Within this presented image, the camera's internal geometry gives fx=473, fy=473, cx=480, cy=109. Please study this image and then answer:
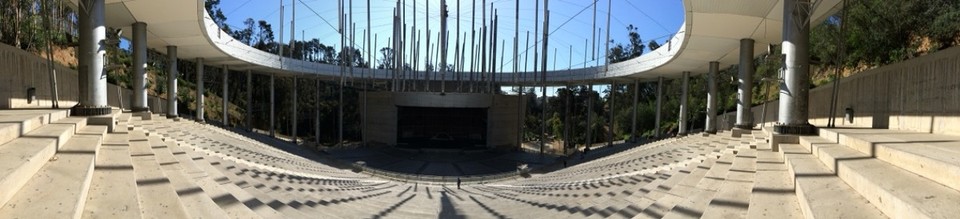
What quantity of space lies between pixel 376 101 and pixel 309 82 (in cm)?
1570

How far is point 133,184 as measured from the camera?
10.0 feet

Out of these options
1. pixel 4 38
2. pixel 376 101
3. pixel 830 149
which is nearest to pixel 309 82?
pixel 376 101

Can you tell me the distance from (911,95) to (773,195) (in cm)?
653

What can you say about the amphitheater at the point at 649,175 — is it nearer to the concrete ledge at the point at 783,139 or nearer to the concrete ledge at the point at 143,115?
the concrete ledge at the point at 783,139

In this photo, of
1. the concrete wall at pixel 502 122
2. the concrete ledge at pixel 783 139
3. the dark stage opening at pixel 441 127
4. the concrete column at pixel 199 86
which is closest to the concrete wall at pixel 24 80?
the concrete column at pixel 199 86

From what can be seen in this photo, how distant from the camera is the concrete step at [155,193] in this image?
106 inches

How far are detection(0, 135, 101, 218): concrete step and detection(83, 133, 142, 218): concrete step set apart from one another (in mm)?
60

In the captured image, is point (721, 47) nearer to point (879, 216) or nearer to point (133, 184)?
point (879, 216)

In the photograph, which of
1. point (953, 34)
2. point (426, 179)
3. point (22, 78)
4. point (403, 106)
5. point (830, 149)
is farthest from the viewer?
point (403, 106)

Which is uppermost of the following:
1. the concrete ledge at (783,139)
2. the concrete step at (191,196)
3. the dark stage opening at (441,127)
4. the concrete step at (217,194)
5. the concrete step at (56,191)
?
the concrete ledge at (783,139)

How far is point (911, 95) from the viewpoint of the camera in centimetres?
761

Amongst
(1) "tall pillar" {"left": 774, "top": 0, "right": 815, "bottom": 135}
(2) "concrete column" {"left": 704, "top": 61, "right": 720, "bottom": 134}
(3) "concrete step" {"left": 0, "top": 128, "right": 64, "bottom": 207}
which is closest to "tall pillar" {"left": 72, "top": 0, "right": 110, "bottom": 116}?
(3) "concrete step" {"left": 0, "top": 128, "right": 64, "bottom": 207}

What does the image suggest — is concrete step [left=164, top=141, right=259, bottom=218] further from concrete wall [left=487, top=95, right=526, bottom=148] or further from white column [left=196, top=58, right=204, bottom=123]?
concrete wall [left=487, top=95, right=526, bottom=148]

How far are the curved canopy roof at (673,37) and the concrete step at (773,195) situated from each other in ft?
12.3
